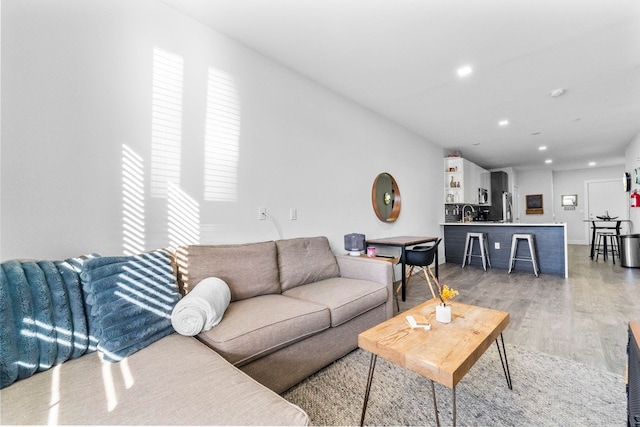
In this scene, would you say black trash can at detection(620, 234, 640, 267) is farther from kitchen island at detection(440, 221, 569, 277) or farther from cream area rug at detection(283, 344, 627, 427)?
cream area rug at detection(283, 344, 627, 427)

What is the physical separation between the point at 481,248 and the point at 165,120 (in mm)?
5614

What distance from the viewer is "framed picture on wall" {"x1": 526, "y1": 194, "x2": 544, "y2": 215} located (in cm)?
921

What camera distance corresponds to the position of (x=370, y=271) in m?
2.58

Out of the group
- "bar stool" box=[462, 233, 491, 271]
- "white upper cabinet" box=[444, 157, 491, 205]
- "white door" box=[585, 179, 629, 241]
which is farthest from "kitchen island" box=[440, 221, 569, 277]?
"white door" box=[585, 179, 629, 241]

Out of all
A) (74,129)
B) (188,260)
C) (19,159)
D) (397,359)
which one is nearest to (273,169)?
(188,260)

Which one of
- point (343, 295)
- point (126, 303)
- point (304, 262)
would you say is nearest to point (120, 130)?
point (126, 303)

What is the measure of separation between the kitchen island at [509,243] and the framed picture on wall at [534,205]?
17.1 feet

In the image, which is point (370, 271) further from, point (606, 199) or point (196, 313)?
point (606, 199)

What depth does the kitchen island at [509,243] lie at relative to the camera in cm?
477

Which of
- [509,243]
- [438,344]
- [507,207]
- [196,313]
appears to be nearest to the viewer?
[438,344]

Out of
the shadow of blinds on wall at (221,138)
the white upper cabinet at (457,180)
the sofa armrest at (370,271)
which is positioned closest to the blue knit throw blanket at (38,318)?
the shadow of blinds on wall at (221,138)

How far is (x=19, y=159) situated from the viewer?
147 cm

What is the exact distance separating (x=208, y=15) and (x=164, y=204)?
1531mm

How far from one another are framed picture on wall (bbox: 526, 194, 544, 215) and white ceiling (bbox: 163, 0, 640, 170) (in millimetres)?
5316
